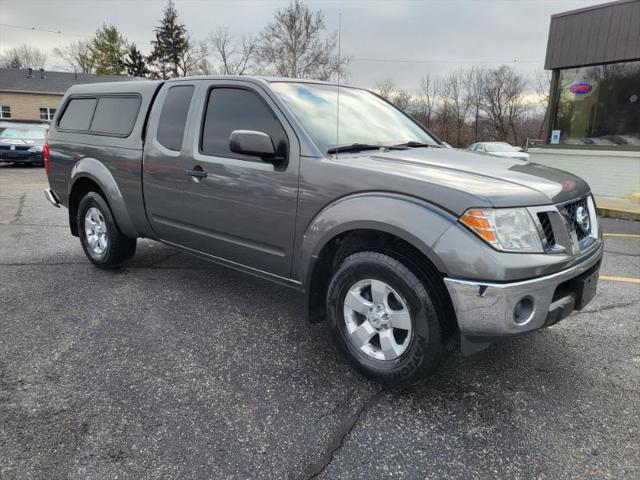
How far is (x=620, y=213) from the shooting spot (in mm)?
9578

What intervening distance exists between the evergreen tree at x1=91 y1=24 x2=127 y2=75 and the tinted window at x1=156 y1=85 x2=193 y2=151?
59.9 m

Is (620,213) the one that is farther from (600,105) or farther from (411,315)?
(411,315)

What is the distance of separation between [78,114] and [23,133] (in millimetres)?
15816

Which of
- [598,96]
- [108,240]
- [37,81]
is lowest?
[108,240]

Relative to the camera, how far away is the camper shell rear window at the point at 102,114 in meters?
4.43

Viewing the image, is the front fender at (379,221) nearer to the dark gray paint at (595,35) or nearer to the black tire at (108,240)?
the black tire at (108,240)

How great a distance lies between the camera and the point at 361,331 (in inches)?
111

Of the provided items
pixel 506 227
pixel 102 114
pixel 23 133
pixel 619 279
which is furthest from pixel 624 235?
pixel 23 133

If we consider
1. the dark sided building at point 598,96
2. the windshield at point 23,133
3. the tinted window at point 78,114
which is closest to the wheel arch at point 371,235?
the tinted window at point 78,114

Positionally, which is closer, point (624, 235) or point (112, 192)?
point (112, 192)

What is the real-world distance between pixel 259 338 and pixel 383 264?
1.28 meters

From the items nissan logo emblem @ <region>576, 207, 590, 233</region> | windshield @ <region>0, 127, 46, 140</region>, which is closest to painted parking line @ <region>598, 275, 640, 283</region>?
nissan logo emblem @ <region>576, 207, 590, 233</region>

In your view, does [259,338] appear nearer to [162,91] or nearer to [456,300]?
[456,300]

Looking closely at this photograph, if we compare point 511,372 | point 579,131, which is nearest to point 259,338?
point 511,372
